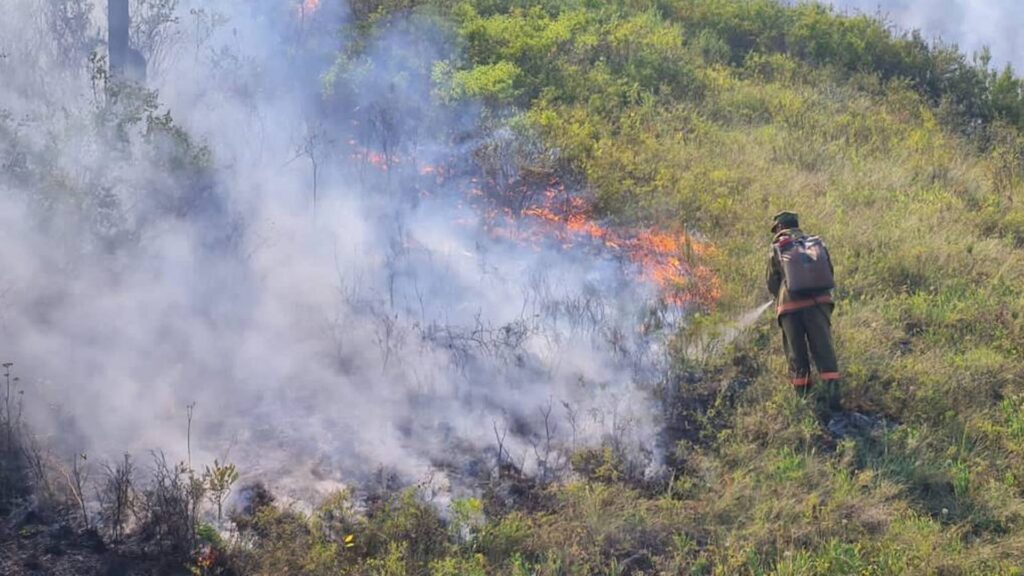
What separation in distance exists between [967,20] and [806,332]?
13.1 meters

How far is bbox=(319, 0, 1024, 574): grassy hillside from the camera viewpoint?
527cm

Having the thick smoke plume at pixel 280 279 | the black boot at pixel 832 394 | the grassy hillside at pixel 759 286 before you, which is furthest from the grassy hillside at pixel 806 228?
the thick smoke plume at pixel 280 279

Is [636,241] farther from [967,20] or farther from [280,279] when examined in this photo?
[967,20]

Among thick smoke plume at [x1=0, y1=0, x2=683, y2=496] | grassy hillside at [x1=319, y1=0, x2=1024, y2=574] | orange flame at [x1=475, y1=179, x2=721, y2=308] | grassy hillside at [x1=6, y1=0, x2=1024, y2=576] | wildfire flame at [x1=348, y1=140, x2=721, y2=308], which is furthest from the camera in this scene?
wildfire flame at [x1=348, y1=140, x2=721, y2=308]

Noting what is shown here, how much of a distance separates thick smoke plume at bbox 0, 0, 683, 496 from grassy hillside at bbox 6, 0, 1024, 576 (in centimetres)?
43

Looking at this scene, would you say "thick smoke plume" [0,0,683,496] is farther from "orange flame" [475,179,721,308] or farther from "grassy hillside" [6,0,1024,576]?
"grassy hillside" [6,0,1024,576]

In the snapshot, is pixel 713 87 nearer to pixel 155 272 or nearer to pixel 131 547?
pixel 155 272

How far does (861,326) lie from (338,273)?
4.28m

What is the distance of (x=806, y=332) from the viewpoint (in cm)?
661

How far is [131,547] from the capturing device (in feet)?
16.3

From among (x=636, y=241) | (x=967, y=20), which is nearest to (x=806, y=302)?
(x=636, y=241)

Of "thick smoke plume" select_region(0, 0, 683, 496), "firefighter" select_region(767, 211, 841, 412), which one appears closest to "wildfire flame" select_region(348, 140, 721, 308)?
"thick smoke plume" select_region(0, 0, 683, 496)

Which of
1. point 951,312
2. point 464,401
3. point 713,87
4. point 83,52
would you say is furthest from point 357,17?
point 951,312

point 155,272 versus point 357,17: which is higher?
point 357,17
